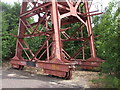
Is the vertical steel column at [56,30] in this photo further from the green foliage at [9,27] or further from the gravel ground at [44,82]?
the green foliage at [9,27]

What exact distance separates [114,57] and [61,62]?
287cm

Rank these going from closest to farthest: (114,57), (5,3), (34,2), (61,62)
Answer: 1. (114,57)
2. (61,62)
3. (34,2)
4. (5,3)

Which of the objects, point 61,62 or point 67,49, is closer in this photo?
point 61,62

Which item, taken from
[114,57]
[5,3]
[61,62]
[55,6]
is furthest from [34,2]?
[5,3]

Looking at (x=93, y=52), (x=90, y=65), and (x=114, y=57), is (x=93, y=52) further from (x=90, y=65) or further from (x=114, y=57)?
(x=114, y=57)

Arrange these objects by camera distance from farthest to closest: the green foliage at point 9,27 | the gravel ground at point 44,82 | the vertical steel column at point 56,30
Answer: the green foliage at point 9,27 < the vertical steel column at point 56,30 < the gravel ground at point 44,82

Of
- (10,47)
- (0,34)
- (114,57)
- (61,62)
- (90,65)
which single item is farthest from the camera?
(10,47)

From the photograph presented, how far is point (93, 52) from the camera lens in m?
9.11

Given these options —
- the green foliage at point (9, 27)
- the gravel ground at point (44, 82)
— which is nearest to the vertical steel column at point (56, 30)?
the gravel ground at point (44, 82)

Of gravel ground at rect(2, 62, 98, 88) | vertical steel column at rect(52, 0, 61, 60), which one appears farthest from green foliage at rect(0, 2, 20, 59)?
vertical steel column at rect(52, 0, 61, 60)

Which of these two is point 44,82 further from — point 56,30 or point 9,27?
point 9,27

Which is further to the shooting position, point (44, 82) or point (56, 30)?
point (56, 30)

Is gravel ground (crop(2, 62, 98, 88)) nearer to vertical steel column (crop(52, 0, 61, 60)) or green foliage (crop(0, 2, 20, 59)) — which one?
vertical steel column (crop(52, 0, 61, 60))

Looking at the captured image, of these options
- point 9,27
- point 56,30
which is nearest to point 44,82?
point 56,30
